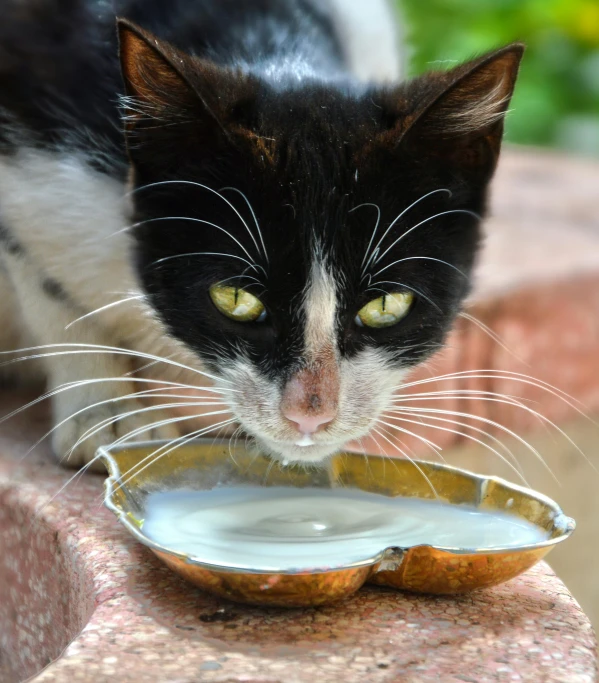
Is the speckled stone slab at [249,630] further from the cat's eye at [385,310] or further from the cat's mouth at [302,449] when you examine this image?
the cat's eye at [385,310]

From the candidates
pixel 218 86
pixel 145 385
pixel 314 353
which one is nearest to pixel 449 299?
pixel 314 353

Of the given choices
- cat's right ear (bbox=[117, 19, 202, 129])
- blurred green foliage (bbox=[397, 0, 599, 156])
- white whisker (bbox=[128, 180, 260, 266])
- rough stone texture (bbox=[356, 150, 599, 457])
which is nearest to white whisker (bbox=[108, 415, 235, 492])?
white whisker (bbox=[128, 180, 260, 266])

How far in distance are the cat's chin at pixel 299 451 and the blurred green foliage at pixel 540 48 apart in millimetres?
2472

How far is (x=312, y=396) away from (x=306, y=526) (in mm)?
142

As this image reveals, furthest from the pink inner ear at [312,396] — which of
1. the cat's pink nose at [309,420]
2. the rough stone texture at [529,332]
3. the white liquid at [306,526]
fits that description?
the rough stone texture at [529,332]

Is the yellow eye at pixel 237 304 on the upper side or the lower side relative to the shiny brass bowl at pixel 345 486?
upper

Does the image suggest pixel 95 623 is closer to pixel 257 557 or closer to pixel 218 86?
pixel 257 557

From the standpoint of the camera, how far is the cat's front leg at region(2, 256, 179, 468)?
1511 millimetres

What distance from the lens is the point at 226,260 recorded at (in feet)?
3.90

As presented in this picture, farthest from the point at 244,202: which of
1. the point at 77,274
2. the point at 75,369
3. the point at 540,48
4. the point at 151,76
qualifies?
the point at 540,48

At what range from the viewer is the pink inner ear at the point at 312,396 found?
1.15 meters

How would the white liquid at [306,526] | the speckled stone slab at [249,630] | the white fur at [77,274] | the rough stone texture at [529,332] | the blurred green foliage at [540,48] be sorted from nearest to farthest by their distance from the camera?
the speckled stone slab at [249,630] < the white liquid at [306,526] < the white fur at [77,274] < the rough stone texture at [529,332] < the blurred green foliage at [540,48]

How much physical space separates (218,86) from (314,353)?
31 centimetres

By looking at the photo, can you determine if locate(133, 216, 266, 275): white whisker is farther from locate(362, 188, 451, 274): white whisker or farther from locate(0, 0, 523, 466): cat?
locate(362, 188, 451, 274): white whisker
